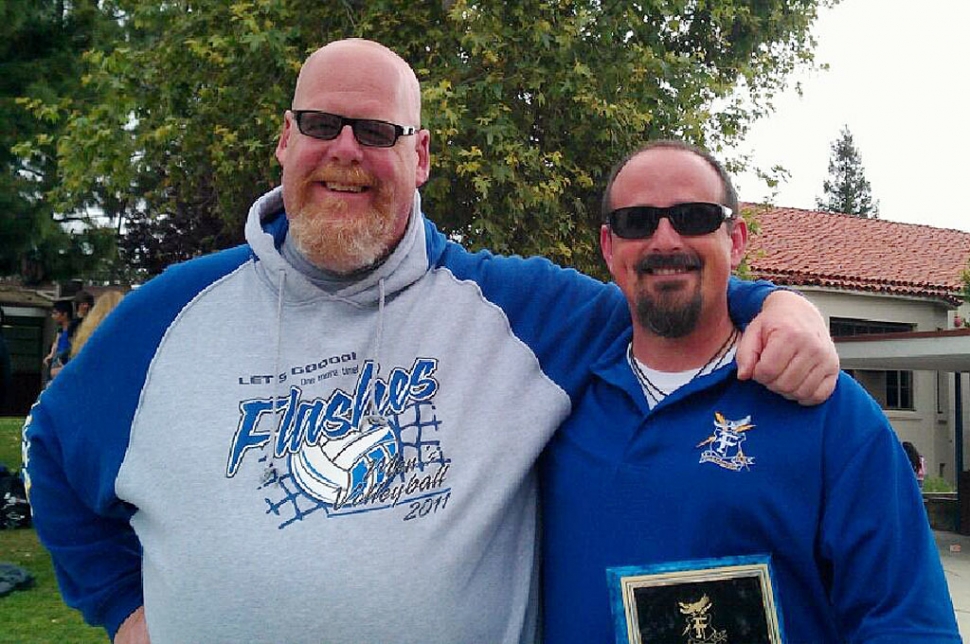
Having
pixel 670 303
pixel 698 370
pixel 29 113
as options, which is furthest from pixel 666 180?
pixel 29 113

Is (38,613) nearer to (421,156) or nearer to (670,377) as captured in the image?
(421,156)

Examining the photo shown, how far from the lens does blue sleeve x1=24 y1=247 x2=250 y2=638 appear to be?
Result: 2424 millimetres

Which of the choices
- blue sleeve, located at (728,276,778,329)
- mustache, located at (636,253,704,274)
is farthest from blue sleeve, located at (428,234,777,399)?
mustache, located at (636,253,704,274)

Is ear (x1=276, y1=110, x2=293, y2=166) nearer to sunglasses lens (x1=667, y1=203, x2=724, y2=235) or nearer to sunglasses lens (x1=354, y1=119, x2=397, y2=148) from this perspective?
sunglasses lens (x1=354, y1=119, x2=397, y2=148)

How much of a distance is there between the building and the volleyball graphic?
15.5m

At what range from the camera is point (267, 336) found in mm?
2465

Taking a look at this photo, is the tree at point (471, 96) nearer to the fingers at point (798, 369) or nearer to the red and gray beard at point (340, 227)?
Result: the red and gray beard at point (340, 227)

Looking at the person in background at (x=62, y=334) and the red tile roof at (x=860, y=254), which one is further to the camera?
the red tile roof at (x=860, y=254)

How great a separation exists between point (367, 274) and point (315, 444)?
483 mm

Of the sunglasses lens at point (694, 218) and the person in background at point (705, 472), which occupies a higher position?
the sunglasses lens at point (694, 218)

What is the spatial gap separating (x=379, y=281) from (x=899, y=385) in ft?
68.7

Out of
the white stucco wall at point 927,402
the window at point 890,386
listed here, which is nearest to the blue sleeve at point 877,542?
the white stucco wall at point 927,402

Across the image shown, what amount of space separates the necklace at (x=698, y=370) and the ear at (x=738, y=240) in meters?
0.20

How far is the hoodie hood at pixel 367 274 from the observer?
2518mm
